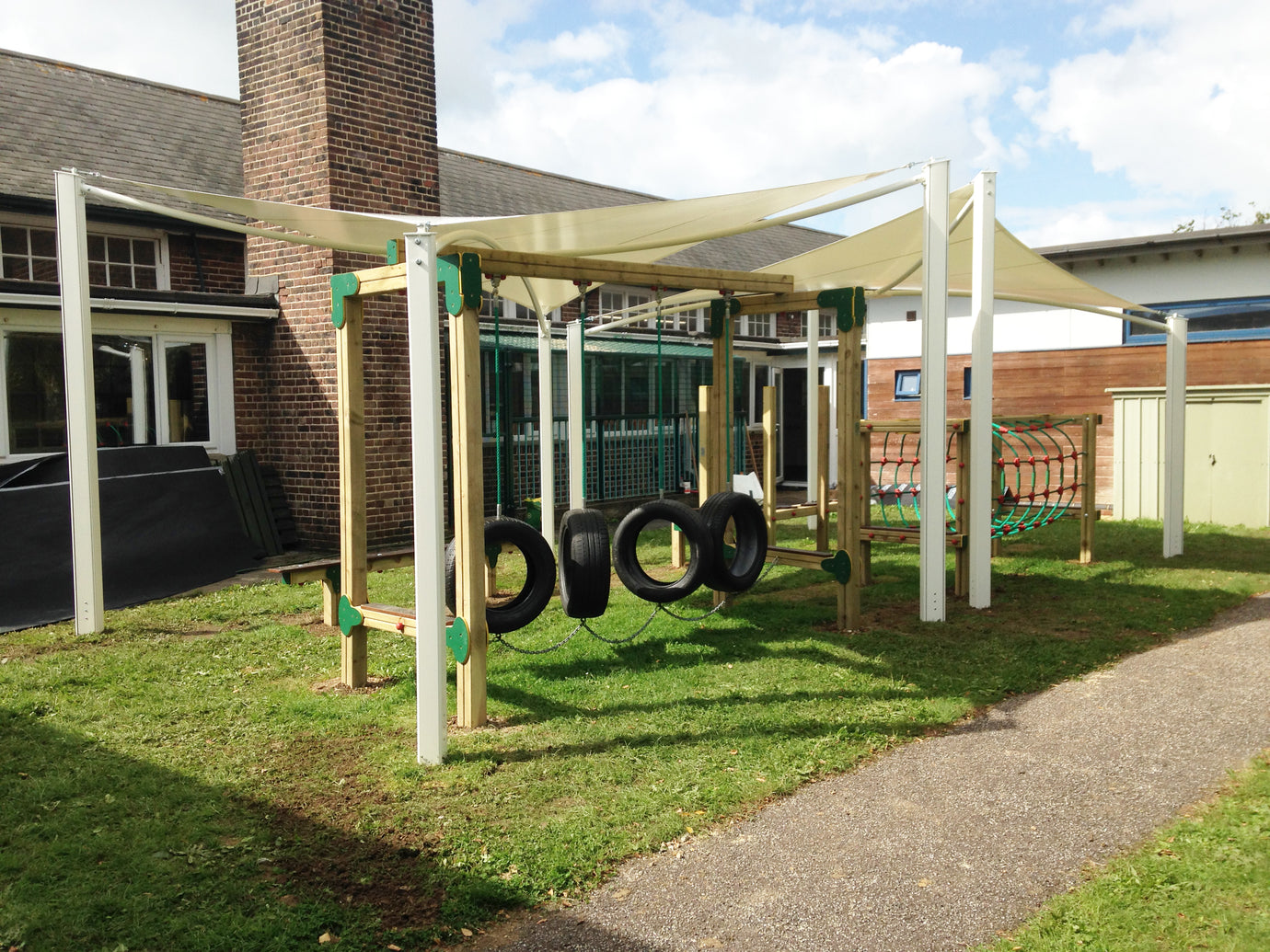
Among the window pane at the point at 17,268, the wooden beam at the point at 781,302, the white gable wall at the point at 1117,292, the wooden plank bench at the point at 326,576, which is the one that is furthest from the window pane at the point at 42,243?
the white gable wall at the point at 1117,292

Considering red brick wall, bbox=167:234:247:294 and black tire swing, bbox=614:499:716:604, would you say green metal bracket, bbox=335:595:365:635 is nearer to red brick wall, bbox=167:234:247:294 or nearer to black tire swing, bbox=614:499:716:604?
black tire swing, bbox=614:499:716:604

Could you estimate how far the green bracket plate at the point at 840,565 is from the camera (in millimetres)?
7234

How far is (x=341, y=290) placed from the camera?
19.5ft

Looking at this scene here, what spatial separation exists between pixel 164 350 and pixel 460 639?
8.11m

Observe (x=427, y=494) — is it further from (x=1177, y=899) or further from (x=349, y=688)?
(x=1177, y=899)

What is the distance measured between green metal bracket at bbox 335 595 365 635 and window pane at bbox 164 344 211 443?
686 cm

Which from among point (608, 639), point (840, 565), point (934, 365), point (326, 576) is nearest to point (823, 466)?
point (840, 565)

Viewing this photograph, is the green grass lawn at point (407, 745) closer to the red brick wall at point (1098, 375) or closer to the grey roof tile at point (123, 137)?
the red brick wall at point (1098, 375)

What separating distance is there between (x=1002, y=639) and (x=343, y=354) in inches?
185

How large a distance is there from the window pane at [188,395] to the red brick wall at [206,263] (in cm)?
105

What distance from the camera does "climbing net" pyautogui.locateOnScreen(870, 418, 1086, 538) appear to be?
9227 mm

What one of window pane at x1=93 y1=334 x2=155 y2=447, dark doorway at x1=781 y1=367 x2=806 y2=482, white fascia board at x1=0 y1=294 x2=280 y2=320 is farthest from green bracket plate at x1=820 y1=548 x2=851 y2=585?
dark doorway at x1=781 y1=367 x2=806 y2=482

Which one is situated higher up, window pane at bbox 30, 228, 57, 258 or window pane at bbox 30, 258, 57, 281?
A: window pane at bbox 30, 228, 57, 258

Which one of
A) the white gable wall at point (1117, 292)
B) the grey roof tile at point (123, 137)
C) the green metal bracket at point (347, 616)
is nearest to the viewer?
the green metal bracket at point (347, 616)
